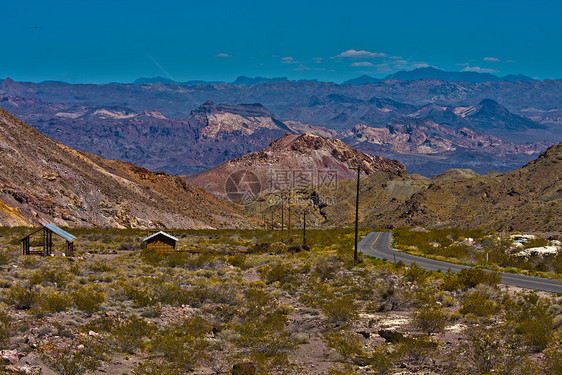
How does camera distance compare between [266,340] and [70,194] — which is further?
[70,194]

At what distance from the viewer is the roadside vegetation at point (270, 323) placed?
13273 mm

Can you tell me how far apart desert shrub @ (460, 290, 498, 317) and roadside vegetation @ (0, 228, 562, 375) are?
0.05 metres

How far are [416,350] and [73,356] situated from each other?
31.9 ft

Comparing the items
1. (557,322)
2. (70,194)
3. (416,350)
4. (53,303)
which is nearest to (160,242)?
(53,303)

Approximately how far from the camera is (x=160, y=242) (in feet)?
125


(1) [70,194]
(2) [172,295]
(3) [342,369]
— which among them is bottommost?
(3) [342,369]

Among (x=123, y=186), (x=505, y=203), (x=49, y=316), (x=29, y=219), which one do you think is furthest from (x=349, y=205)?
(x=49, y=316)

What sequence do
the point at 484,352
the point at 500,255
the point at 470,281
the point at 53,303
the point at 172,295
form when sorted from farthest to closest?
the point at 500,255, the point at 470,281, the point at 172,295, the point at 53,303, the point at 484,352

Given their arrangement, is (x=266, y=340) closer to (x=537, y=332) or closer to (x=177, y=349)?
(x=177, y=349)

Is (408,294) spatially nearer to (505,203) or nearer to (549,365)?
(549,365)

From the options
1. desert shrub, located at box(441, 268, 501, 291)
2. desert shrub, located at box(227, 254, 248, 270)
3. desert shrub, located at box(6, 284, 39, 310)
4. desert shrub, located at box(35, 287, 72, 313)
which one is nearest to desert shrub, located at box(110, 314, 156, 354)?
desert shrub, located at box(35, 287, 72, 313)

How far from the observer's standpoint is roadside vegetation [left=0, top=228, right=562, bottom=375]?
13273 millimetres

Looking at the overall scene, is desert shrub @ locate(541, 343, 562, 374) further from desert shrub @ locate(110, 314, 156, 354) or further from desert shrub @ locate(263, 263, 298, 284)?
desert shrub @ locate(263, 263, 298, 284)

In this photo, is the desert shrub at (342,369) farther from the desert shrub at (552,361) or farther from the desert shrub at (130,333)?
the desert shrub at (130,333)
